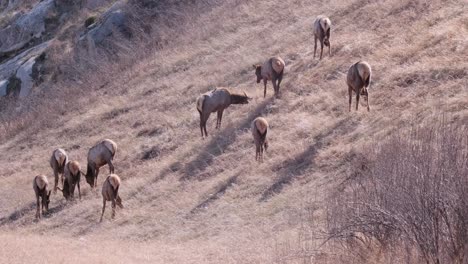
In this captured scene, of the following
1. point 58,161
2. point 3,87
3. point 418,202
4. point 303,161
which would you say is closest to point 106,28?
point 3,87

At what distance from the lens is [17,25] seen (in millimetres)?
46219

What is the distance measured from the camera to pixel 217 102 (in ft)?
85.6

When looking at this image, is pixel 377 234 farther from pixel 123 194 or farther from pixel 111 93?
pixel 111 93

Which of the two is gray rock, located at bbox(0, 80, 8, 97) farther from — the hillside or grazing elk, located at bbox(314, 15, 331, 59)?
grazing elk, located at bbox(314, 15, 331, 59)

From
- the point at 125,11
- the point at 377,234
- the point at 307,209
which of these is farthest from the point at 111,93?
the point at 377,234

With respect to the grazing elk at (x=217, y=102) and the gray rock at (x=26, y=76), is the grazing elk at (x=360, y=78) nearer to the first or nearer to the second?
the grazing elk at (x=217, y=102)

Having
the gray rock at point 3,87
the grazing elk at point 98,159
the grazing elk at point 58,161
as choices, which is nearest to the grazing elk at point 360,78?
the grazing elk at point 98,159

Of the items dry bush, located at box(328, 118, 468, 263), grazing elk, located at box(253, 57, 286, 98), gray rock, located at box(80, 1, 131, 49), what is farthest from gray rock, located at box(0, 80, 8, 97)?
dry bush, located at box(328, 118, 468, 263)

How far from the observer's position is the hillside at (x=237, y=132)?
17.3m

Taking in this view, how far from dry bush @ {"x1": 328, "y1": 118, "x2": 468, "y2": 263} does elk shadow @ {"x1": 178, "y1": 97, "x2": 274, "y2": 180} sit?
37.5 feet

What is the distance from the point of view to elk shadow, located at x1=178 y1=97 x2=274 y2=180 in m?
22.9

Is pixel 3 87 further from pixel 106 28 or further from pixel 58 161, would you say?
pixel 58 161

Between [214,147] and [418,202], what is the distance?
46.0 feet

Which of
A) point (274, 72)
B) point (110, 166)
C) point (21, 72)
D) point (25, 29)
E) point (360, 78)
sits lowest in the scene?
point (21, 72)
